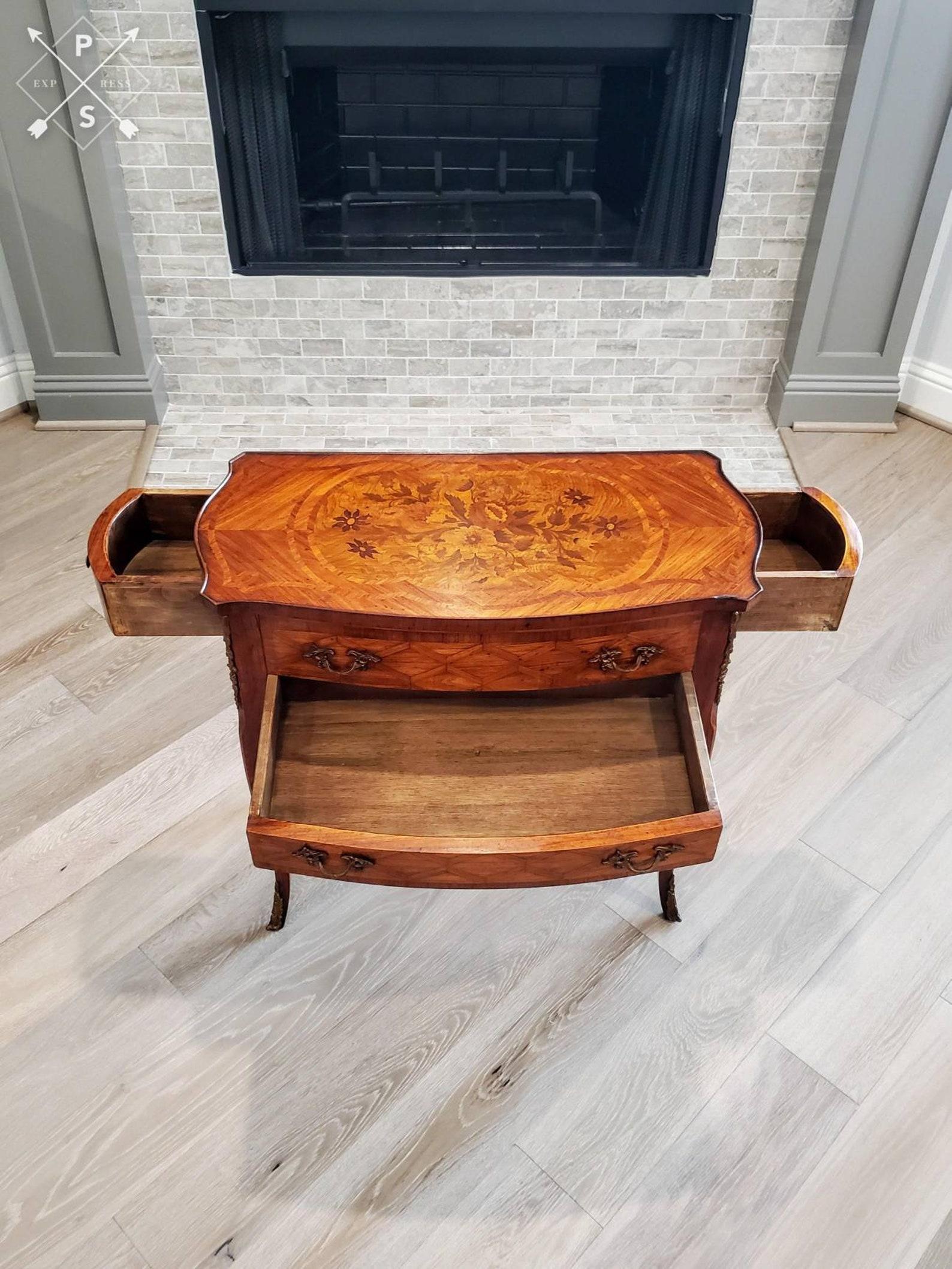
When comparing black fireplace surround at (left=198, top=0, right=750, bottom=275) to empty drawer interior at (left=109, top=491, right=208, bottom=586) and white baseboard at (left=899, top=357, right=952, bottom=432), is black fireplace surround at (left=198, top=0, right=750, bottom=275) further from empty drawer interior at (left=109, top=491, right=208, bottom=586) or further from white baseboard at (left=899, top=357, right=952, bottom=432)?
empty drawer interior at (left=109, top=491, right=208, bottom=586)

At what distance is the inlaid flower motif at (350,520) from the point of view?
5.05 feet

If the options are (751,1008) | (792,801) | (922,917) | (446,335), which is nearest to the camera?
(751,1008)

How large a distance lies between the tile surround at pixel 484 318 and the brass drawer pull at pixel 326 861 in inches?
69.5

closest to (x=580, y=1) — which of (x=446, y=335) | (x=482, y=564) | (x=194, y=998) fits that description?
(x=446, y=335)

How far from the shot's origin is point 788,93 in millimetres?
2572

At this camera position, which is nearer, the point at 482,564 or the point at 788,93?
the point at 482,564

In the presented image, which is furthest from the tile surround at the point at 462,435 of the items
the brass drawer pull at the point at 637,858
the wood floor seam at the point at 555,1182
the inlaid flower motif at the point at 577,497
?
the wood floor seam at the point at 555,1182

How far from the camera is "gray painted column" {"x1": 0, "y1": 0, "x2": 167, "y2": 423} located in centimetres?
247

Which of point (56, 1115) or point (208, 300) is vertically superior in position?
point (208, 300)

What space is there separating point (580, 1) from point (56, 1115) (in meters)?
2.52

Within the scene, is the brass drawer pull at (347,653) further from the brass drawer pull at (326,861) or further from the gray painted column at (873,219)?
the gray painted column at (873,219)

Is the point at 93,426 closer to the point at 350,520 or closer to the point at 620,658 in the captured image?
the point at 350,520

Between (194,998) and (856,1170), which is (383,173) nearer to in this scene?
(194,998)

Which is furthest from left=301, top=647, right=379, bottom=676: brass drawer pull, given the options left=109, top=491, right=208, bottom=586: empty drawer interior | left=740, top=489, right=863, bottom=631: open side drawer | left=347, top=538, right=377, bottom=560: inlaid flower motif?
left=740, top=489, right=863, bottom=631: open side drawer
